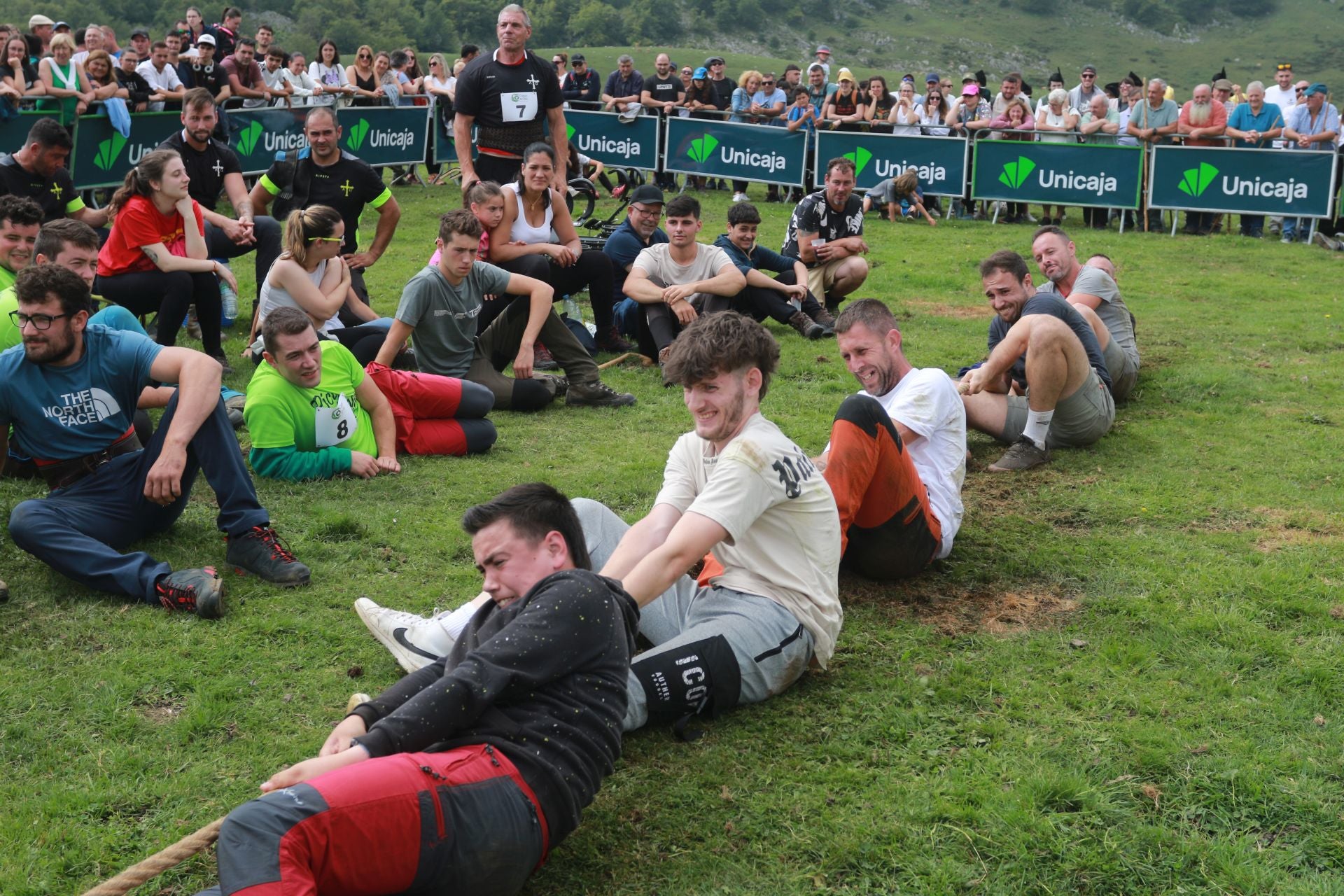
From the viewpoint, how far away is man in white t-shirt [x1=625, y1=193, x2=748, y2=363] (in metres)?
9.02

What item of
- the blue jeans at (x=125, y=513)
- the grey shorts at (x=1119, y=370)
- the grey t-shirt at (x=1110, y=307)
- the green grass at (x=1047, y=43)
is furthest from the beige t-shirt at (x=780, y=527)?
the green grass at (x=1047, y=43)

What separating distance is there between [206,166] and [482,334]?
321cm

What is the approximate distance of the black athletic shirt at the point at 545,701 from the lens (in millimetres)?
2982

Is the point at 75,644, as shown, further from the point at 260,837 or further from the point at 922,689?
the point at 922,689

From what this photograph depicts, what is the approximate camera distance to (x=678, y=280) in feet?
30.5

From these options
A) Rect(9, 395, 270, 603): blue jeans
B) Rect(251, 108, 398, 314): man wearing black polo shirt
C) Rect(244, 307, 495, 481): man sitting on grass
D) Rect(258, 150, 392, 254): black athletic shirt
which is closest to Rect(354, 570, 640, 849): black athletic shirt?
Rect(9, 395, 270, 603): blue jeans

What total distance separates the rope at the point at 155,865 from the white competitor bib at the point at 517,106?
25.9 ft

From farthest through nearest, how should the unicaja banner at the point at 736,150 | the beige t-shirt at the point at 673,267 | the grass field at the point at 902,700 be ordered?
the unicaja banner at the point at 736,150, the beige t-shirt at the point at 673,267, the grass field at the point at 902,700

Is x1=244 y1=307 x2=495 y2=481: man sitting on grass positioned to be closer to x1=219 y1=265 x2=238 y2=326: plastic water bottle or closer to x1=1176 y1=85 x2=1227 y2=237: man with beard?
x1=219 y1=265 x2=238 y2=326: plastic water bottle

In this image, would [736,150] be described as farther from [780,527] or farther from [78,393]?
[780,527]

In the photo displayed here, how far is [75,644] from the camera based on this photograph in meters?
4.58

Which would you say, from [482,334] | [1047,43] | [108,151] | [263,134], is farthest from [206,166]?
[1047,43]

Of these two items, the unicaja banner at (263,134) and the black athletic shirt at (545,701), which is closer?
the black athletic shirt at (545,701)

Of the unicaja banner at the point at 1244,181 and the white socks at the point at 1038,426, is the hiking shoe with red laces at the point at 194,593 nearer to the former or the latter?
the white socks at the point at 1038,426
